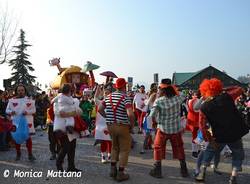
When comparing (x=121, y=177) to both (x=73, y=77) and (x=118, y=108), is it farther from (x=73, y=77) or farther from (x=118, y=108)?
(x=73, y=77)

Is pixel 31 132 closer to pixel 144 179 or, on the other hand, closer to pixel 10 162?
pixel 10 162

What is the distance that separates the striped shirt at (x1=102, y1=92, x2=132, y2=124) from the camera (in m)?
6.71

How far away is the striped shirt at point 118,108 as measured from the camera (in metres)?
6.71

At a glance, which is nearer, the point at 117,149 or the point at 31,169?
the point at 117,149

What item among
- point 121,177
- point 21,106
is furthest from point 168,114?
point 21,106

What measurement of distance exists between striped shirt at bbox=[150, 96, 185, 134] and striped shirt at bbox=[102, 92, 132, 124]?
585 millimetres

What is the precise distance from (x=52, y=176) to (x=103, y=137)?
1656mm

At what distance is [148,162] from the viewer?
26.8 ft

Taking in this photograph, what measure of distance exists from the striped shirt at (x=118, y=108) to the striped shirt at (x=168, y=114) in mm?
585

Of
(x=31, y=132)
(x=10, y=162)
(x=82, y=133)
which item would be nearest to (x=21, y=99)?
(x=31, y=132)

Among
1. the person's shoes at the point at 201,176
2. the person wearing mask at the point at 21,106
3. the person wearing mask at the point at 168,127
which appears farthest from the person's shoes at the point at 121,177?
the person wearing mask at the point at 21,106

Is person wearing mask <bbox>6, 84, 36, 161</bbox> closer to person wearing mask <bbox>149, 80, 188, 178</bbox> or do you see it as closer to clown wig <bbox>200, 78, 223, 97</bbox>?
person wearing mask <bbox>149, 80, 188, 178</bbox>

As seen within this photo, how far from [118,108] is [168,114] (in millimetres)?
976

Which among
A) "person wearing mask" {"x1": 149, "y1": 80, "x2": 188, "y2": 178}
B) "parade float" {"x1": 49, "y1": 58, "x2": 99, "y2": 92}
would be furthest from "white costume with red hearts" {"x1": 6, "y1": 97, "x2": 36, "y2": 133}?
"parade float" {"x1": 49, "y1": 58, "x2": 99, "y2": 92}
